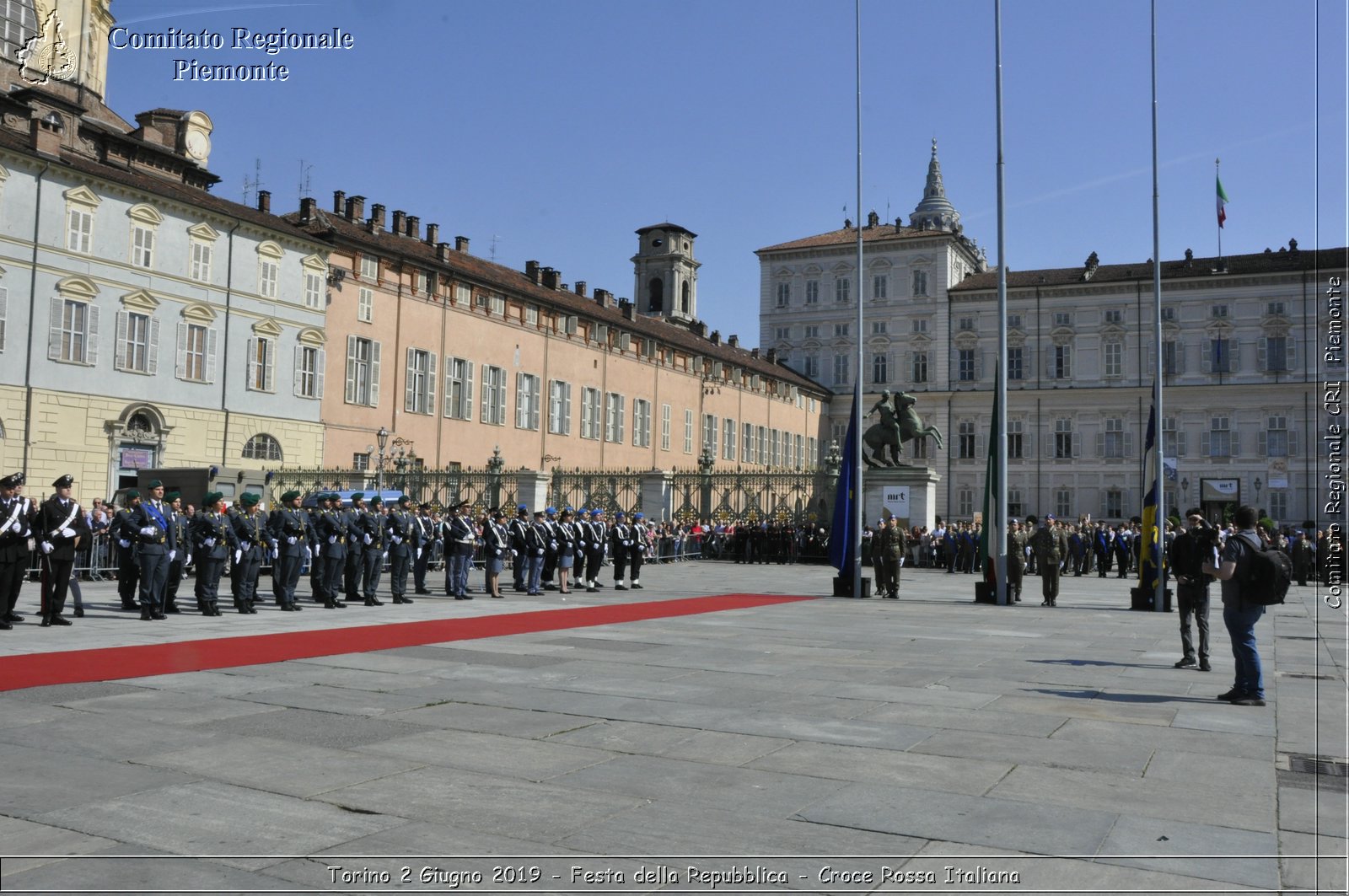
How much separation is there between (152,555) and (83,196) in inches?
885

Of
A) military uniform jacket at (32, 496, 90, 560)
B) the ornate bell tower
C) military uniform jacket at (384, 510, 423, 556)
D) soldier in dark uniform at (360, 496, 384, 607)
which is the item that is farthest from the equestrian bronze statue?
the ornate bell tower

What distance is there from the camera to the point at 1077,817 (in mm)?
5789

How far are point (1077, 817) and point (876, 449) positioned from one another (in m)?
28.6

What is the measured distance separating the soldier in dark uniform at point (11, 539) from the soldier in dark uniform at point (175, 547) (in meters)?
2.22

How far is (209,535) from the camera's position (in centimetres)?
1598

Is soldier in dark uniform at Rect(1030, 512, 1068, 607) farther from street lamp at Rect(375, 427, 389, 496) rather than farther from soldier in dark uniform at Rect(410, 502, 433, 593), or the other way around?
street lamp at Rect(375, 427, 389, 496)

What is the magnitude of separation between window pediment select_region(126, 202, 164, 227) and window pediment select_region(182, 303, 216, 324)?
2.73m

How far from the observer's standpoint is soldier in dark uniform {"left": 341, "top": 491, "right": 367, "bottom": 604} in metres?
18.2

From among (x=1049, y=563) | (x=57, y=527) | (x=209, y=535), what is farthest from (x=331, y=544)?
(x=1049, y=563)

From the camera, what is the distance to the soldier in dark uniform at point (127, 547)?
15375 mm

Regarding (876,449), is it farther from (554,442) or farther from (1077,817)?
(1077,817)

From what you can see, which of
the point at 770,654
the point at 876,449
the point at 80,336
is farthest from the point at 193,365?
the point at 770,654

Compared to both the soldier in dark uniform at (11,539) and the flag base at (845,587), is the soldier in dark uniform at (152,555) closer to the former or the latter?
the soldier in dark uniform at (11,539)

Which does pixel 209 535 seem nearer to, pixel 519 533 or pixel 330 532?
pixel 330 532
